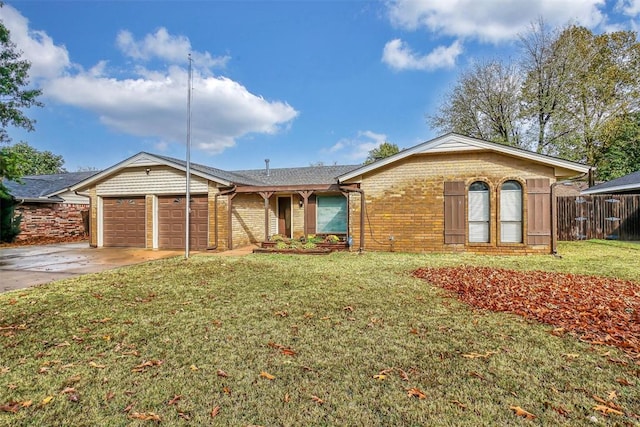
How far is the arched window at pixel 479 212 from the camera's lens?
10414 mm

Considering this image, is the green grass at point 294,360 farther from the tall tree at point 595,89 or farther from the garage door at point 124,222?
the tall tree at point 595,89

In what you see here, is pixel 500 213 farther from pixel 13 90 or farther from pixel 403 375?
pixel 13 90

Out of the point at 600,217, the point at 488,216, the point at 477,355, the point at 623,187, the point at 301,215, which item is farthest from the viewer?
the point at 301,215

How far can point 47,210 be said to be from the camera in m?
17.1

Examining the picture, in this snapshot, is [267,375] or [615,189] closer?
[267,375]

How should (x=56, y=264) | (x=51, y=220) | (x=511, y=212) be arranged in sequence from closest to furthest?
(x=56, y=264) < (x=511, y=212) < (x=51, y=220)

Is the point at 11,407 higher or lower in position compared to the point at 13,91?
lower

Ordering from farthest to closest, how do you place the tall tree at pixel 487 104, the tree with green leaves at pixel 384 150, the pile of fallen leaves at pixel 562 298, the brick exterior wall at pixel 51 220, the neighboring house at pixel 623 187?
the tree with green leaves at pixel 384 150 < the tall tree at pixel 487 104 < the brick exterior wall at pixel 51 220 < the neighboring house at pixel 623 187 < the pile of fallen leaves at pixel 562 298

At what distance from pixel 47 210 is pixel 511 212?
22.1 m

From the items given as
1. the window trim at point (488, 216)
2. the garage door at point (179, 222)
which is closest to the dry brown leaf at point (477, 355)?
the window trim at point (488, 216)

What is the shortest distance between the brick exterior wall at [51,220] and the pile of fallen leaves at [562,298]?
19584 mm

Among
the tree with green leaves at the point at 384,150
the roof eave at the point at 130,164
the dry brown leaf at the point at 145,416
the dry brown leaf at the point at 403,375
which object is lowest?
the dry brown leaf at the point at 145,416

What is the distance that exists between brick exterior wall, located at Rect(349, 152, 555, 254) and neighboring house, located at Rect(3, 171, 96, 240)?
14306 mm

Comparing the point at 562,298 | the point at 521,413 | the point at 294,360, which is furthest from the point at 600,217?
the point at 294,360
